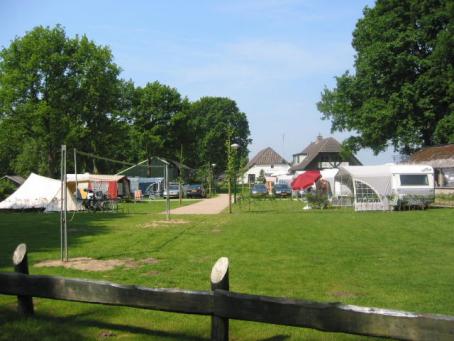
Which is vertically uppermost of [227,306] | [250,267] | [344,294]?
[227,306]

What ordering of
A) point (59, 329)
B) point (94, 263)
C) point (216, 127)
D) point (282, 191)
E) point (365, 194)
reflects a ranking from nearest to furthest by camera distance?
1. point (59, 329)
2. point (94, 263)
3. point (365, 194)
4. point (282, 191)
5. point (216, 127)

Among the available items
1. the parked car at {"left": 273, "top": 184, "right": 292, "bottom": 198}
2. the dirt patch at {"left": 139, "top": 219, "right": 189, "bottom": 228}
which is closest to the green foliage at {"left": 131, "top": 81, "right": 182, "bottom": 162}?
the parked car at {"left": 273, "top": 184, "right": 292, "bottom": 198}

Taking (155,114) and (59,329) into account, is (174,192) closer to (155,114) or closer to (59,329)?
(155,114)

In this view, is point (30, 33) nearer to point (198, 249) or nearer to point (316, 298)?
point (198, 249)

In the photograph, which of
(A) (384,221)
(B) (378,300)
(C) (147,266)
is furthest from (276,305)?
(A) (384,221)

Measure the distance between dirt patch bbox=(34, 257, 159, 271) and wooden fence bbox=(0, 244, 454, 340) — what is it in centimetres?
386

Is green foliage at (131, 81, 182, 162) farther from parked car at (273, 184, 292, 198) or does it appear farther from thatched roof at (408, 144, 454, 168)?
thatched roof at (408, 144, 454, 168)

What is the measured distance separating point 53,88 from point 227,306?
43.7m

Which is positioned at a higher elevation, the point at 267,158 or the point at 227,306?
the point at 267,158

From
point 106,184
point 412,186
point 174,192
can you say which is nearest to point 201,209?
point 412,186

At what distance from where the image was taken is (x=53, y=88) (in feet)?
147

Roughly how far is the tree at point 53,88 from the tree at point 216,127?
25.3 metres

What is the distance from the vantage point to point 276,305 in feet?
14.0

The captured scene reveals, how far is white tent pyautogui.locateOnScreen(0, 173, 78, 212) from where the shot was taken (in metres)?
29.6
